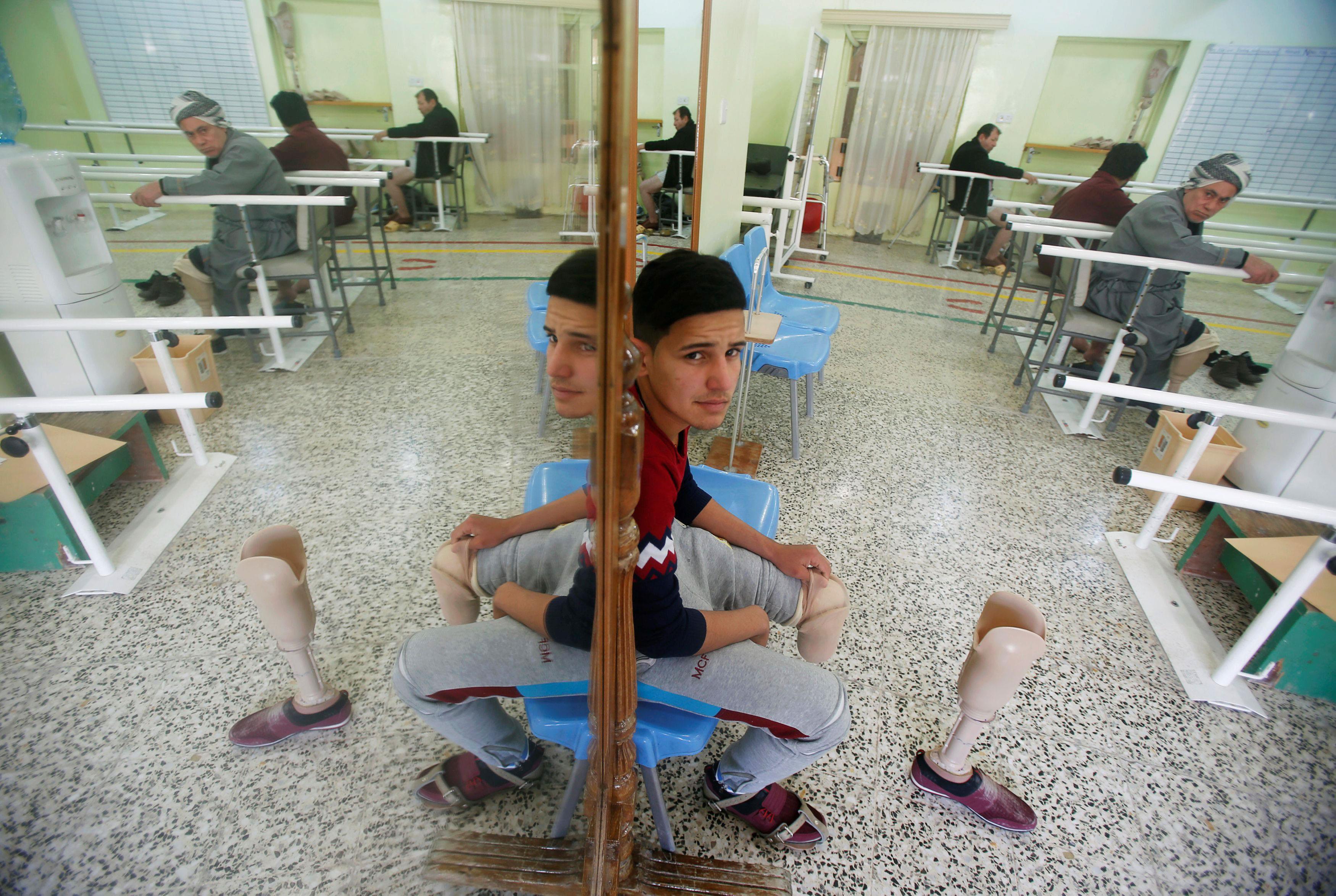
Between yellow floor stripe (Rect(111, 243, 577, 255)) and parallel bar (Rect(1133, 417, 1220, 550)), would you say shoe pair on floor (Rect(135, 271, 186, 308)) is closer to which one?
yellow floor stripe (Rect(111, 243, 577, 255))

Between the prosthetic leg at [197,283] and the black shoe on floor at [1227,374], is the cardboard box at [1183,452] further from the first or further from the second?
the prosthetic leg at [197,283]

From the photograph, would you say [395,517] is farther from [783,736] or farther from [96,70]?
[783,736]

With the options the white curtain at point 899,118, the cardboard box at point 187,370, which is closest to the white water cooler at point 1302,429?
the cardboard box at point 187,370

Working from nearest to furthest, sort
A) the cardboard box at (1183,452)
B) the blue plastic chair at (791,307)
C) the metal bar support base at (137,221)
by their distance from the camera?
1. the metal bar support base at (137,221)
2. the cardboard box at (1183,452)
3. the blue plastic chair at (791,307)

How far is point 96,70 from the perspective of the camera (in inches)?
33.7

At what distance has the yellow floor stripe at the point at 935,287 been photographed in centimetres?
400

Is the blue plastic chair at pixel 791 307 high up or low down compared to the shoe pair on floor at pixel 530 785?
up

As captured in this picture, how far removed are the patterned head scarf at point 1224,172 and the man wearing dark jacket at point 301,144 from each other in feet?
9.44

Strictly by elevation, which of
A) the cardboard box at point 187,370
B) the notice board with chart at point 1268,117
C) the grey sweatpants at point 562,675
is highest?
the notice board with chart at point 1268,117

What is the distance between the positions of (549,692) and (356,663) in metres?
0.70

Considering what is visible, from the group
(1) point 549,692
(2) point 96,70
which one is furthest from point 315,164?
(1) point 549,692

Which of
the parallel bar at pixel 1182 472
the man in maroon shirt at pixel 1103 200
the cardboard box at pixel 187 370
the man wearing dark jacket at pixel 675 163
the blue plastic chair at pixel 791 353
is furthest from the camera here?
the man in maroon shirt at pixel 1103 200

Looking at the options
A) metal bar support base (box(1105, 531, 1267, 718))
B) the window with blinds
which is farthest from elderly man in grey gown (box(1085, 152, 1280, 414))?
the window with blinds

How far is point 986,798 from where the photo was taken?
3.56 feet
